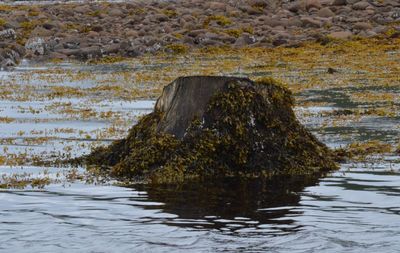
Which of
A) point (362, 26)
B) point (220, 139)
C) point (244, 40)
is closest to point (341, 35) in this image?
point (362, 26)

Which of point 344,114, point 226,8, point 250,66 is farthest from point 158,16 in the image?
point 344,114

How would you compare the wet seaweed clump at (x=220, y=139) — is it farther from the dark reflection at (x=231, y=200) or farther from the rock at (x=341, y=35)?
the rock at (x=341, y=35)

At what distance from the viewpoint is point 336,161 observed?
11.8 m

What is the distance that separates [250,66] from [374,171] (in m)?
16.9

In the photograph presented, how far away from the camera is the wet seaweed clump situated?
424 inches

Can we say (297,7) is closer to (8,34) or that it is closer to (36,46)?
(36,46)

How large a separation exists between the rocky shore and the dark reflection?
21.4 m

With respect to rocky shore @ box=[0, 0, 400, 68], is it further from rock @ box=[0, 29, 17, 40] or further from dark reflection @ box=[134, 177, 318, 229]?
dark reflection @ box=[134, 177, 318, 229]

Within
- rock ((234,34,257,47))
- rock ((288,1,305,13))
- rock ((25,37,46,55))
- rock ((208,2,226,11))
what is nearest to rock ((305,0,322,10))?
rock ((288,1,305,13))

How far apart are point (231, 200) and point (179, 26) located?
1168 inches

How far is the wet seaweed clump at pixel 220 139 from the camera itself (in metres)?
10.8

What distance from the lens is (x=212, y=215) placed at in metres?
8.70

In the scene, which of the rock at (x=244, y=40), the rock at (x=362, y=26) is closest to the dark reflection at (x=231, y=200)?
the rock at (x=244, y=40)

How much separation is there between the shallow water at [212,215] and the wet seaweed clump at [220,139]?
0.46 meters
